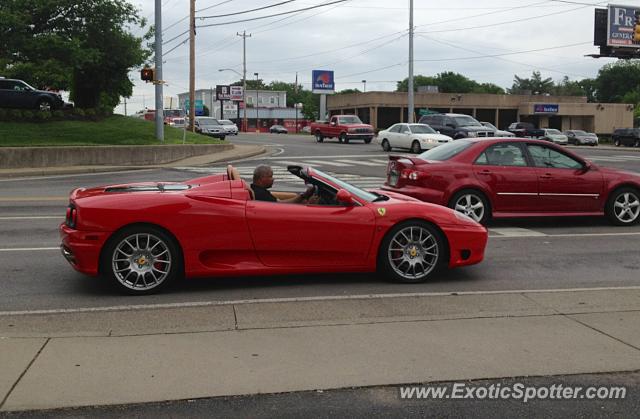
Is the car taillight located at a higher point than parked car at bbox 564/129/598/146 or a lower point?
lower

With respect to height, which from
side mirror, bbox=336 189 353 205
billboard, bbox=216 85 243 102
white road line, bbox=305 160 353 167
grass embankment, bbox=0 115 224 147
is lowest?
white road line, bbox=305 160 353 167

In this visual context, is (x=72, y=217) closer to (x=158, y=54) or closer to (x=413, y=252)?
(x=413, y=252)

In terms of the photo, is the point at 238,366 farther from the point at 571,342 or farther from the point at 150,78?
the point at 150,78

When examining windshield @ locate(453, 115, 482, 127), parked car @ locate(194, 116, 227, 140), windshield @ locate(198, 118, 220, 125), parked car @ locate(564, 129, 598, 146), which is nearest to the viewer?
windshield @ locate(453, 115, 482, 127)

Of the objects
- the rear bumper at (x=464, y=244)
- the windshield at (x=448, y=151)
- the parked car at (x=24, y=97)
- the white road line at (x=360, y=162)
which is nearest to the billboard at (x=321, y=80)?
the parked car at (x=24, y=97)

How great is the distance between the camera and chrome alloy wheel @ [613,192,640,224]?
38.0 feet

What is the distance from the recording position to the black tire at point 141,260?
21.9 ft

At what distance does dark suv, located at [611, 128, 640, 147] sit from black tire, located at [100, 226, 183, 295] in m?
56.6

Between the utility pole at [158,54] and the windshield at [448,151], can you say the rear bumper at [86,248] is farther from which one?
the utility pole at [158,54]

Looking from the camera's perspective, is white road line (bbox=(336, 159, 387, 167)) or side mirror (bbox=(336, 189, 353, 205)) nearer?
side mirror (bbox=(336, 189, 353, 205))

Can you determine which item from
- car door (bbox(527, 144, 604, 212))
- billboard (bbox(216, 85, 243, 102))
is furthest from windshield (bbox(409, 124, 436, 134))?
billboard (bbox(216, 85, 243, 102))

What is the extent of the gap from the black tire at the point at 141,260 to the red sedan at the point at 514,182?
5.12 m

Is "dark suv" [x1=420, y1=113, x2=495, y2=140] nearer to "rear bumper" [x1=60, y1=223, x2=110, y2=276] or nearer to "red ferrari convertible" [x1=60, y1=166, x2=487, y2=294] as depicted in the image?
"red ferrari convertible" [x1=60, y1=166, x2=487, y2=294]

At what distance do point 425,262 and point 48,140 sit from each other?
2258cm
